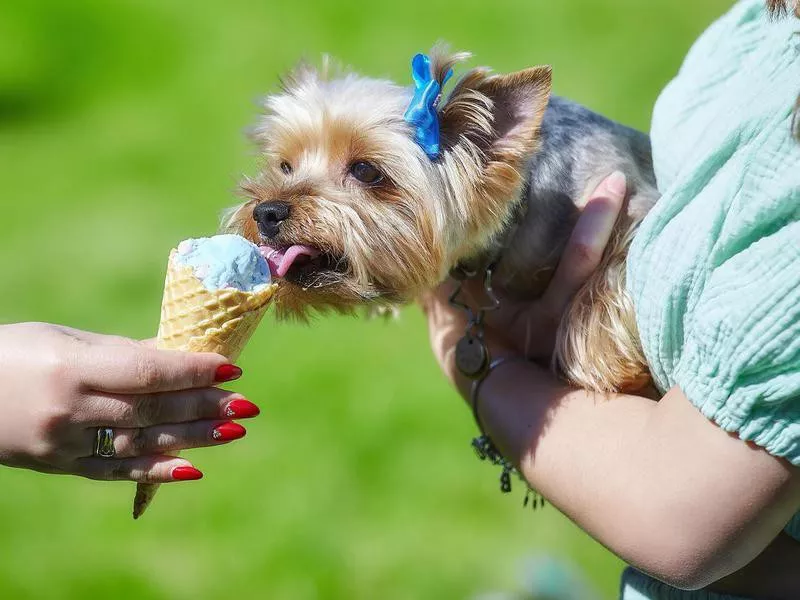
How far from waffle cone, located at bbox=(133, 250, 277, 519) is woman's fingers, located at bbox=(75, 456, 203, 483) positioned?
0.33ft

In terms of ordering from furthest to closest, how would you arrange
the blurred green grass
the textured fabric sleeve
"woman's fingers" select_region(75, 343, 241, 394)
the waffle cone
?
the blurred green grass → the waffle cone → "woman's fingers" select_region(75, 343, 241, 394) → the textured fabric sleeve

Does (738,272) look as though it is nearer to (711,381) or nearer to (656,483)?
(711,381)

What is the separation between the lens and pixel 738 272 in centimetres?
97

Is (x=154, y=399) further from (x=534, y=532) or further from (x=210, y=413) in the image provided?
(x=534, y=532)

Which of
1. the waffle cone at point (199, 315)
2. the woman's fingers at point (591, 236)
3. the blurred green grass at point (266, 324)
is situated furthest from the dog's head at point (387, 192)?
the waffle cone at point (199, 315)

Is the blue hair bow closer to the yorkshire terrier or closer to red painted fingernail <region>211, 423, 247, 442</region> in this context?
the yorkshire terrier

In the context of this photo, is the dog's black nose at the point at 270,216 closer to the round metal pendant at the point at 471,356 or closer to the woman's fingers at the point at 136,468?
the round metal pendant at the point at 471,356

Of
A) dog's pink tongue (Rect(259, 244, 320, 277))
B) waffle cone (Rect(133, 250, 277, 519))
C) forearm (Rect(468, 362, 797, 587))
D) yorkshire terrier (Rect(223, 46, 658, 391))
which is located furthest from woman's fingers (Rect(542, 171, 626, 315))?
waffle cone (Rect(133, 250, 277, 519))

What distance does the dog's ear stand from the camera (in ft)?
5.16

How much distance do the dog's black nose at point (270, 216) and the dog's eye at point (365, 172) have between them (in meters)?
0.18

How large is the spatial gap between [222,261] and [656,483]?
0.61 metres

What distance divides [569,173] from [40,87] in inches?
181

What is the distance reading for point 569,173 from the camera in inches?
66.8

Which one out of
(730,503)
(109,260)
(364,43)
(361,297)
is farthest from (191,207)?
(730,503)
